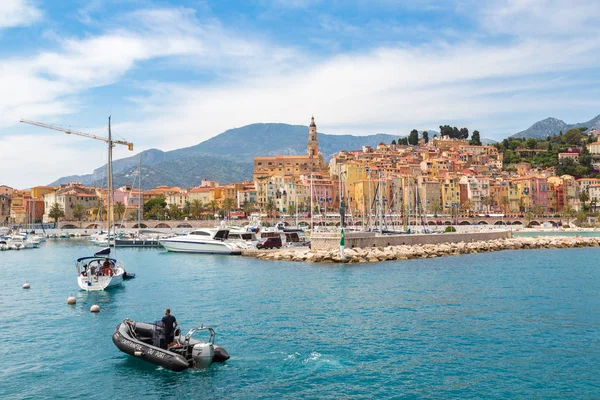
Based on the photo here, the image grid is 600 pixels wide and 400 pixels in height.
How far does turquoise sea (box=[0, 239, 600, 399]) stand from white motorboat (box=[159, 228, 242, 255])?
54.7ft

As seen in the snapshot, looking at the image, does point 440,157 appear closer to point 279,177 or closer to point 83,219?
point 279,177

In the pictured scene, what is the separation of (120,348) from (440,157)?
152609mm

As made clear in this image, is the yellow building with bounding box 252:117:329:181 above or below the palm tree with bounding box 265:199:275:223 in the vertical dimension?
above

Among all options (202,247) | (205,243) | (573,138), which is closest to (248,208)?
(202,247)

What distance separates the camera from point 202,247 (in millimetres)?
54125

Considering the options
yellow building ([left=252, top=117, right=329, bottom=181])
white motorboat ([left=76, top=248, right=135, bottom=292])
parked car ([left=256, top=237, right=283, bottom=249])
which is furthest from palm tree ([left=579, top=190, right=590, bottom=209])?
white motorboat ([left=76, top=248, right=135, bottom=292])

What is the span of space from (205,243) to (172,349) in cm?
3754

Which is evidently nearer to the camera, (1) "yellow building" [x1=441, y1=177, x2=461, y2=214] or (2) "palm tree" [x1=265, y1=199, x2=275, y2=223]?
(2) "palm tree" [x1=265, y1=199, x2=275, y2=223]

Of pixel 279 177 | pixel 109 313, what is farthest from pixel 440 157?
pixel 109 313

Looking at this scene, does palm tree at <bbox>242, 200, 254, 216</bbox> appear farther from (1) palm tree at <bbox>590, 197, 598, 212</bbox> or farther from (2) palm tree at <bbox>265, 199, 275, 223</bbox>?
(1) palm tree at <bbox>590, 197, 598, 212</bbox>

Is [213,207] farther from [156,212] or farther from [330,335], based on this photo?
[330,335]

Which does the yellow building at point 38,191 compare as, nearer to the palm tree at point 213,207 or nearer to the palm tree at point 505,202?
the palm tree at point 213,207

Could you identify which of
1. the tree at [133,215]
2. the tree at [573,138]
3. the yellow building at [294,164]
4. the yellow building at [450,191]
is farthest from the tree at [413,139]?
the tree at [133,215]

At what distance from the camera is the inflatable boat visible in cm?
1620
